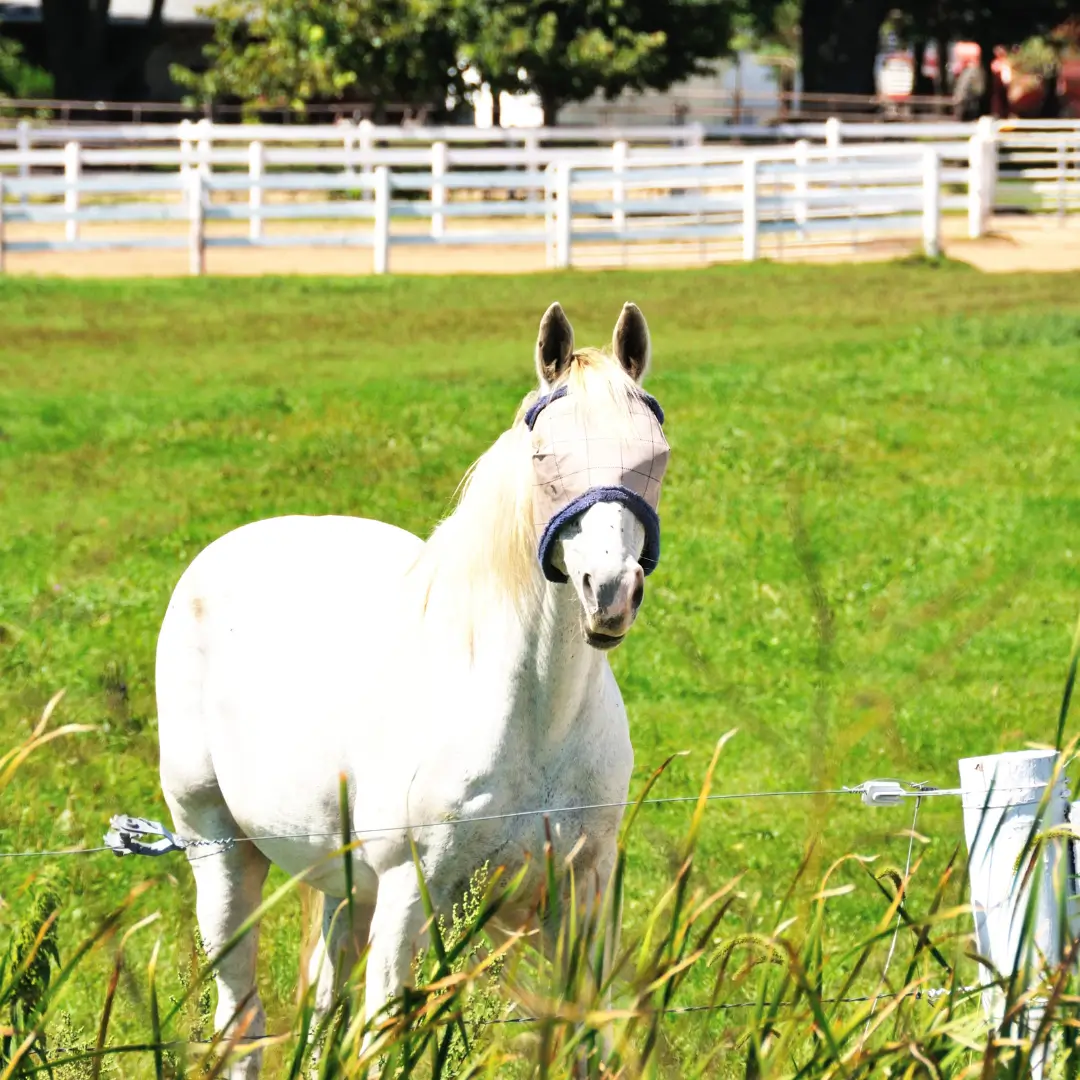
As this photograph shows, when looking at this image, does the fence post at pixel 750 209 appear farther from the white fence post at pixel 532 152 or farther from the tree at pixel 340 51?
the tree at pixel 340 51

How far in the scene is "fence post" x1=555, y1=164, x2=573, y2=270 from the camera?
77.0 ft

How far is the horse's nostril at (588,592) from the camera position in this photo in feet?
10.8

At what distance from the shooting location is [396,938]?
3.75 meters

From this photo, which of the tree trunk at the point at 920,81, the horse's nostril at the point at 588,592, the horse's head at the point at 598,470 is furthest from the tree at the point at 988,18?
the horse's nostril at the point at 588,592

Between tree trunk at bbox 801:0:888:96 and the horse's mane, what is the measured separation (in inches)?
1500

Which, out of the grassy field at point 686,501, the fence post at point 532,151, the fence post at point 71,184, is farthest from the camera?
the fence post at point 532,151

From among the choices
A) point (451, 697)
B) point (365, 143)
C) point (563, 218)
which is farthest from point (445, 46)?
point (451, 697)

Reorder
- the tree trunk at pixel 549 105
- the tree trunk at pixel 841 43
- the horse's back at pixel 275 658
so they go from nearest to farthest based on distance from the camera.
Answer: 1. the horse's back at pixel 275 658
2. the tree trunk at pixel 549 105
3. the tree trunk at pixel 841 43

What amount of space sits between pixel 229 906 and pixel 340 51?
30.8 metres

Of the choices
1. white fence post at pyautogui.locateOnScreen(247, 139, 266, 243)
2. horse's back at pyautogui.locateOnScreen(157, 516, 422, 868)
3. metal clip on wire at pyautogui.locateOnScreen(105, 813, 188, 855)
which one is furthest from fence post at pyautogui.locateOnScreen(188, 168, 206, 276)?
metal clip on wire at pyautogui.locateOnScreen(105, 813, 188, 855)

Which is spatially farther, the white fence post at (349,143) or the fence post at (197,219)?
the white fence post at (349,143)

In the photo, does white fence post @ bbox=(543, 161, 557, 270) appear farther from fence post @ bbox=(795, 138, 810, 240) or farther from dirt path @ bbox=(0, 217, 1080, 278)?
fence post @ bbox=(795, 138, 810, 240)

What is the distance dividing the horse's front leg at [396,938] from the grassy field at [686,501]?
539 millimetres

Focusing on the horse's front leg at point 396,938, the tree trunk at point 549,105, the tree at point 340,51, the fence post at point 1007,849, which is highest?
the tree at point 340,51
